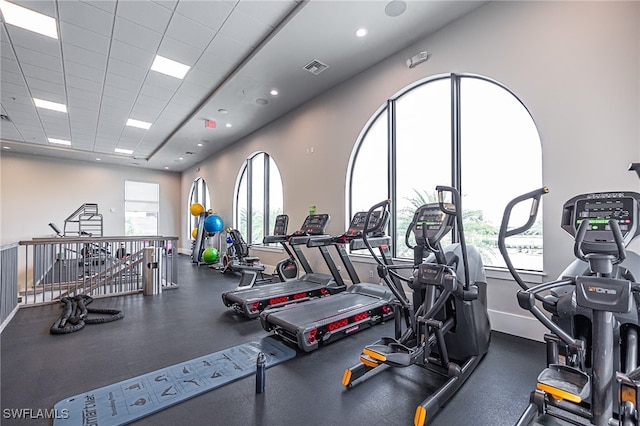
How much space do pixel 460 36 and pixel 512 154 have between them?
1695mm

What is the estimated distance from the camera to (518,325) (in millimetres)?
3180

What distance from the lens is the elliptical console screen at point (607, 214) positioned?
151 cm

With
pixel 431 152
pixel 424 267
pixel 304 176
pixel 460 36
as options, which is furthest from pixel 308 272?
pixel 460 36

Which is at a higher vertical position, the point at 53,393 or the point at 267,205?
the point at 267,205

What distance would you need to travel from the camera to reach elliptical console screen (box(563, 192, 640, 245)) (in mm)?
1510

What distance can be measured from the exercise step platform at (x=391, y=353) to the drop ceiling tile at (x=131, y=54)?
17.2ft

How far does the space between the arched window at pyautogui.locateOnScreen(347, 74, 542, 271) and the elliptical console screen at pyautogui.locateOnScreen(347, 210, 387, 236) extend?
75cm

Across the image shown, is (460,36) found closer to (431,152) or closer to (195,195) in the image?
(431,152)

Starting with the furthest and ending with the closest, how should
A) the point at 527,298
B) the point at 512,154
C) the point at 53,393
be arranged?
1. the point at 512,154
2. the point at 53,393
3. the point at 527,298

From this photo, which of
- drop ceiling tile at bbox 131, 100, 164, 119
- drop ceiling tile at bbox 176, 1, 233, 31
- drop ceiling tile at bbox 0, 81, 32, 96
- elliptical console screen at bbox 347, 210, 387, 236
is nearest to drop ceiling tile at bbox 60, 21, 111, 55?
drop ceiling tile at bbox 176, 1, 233, 31

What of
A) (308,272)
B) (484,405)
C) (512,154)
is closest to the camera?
(484,405)

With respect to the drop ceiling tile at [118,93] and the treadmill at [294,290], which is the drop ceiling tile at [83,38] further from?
the treadmill at [294,290]

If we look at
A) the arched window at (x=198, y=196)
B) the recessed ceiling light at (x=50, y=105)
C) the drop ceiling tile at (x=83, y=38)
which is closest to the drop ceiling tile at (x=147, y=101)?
the drop ceiling tile at (x=83, y=38)

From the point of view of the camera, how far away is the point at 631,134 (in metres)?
2.54
